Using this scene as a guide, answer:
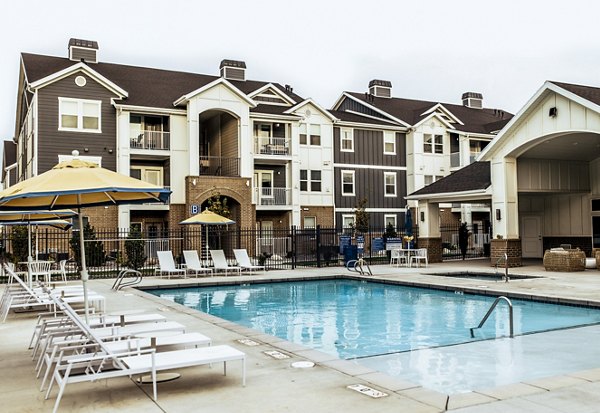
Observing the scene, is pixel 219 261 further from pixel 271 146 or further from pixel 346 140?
pixel 346 140

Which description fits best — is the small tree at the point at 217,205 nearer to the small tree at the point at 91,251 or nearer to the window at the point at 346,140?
the small tree at the point at 91,251

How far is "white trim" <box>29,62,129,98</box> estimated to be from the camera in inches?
1067

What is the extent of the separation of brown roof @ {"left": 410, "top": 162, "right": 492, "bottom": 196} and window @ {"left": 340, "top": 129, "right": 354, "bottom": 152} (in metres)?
10.4

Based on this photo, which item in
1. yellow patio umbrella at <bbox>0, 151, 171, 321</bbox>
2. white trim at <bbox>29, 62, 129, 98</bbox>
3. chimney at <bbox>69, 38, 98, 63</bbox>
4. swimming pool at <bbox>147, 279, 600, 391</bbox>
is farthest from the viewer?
chimney at <bbox>69, 38, 98, 63</bbox>

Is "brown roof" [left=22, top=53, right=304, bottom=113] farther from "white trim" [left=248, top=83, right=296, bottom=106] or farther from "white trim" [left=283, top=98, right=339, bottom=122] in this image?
"white trim" [left=283, top=98, right=339, bottom=122]

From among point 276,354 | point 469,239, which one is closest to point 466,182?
point 469,239

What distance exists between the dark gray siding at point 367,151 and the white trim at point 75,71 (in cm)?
1295

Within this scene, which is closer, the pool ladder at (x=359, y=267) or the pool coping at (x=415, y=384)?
the pool coping at (x=415, y=384)

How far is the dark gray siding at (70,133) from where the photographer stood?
1075 inches

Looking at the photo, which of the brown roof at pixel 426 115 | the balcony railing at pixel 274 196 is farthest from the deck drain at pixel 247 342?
the brown roof at pixel 426 115

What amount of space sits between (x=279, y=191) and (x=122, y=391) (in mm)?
27232

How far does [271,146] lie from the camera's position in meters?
32.7

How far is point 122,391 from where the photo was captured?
5.62 m

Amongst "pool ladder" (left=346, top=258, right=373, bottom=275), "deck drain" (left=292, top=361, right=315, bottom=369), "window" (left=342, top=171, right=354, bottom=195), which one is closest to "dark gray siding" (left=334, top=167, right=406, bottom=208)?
"window" (left=342, top=171, right=354, bottom=195)
